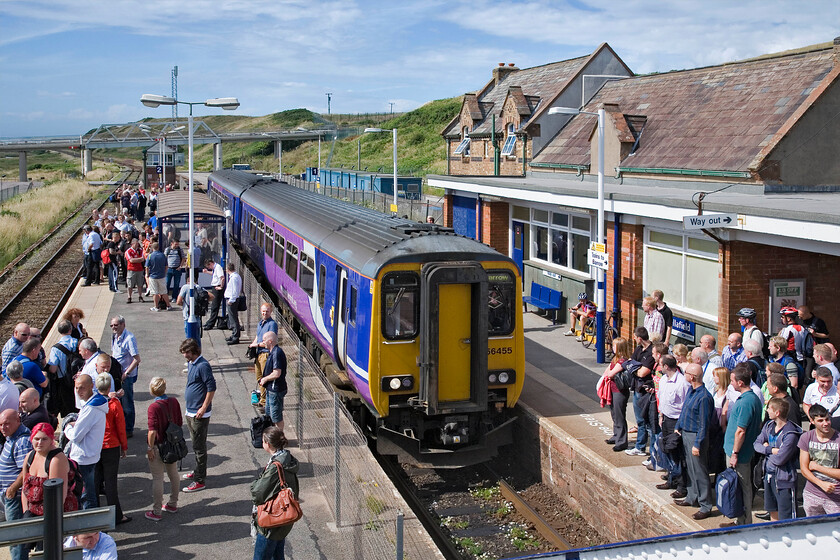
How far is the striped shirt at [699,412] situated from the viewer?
800 cm

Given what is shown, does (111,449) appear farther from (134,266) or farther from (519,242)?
(519,242)

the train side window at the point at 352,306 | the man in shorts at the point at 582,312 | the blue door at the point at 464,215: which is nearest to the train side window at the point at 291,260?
the train side window at the point at 352,306

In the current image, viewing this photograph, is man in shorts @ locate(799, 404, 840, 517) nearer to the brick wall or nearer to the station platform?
the station platform

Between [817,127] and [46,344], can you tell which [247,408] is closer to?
[46,344]

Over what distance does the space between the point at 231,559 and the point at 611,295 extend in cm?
1030

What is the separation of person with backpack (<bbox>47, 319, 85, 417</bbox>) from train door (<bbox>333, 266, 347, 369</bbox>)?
10.8 feet

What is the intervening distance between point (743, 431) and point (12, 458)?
253 inches

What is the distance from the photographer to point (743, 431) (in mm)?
7699

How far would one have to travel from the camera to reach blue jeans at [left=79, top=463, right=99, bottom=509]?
780 cm

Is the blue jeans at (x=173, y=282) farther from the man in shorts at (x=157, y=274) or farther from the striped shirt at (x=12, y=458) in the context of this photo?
the striped shirt at (x=12, y=458)

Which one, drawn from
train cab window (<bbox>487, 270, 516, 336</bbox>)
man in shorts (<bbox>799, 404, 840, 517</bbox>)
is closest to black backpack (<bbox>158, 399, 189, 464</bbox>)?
train cab window (<bbox>487, 270, 516, 336</bbox>)

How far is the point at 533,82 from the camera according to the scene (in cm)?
3447

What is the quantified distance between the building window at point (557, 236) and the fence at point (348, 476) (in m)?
8.14

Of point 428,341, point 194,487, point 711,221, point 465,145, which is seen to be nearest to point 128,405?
point 194,487
